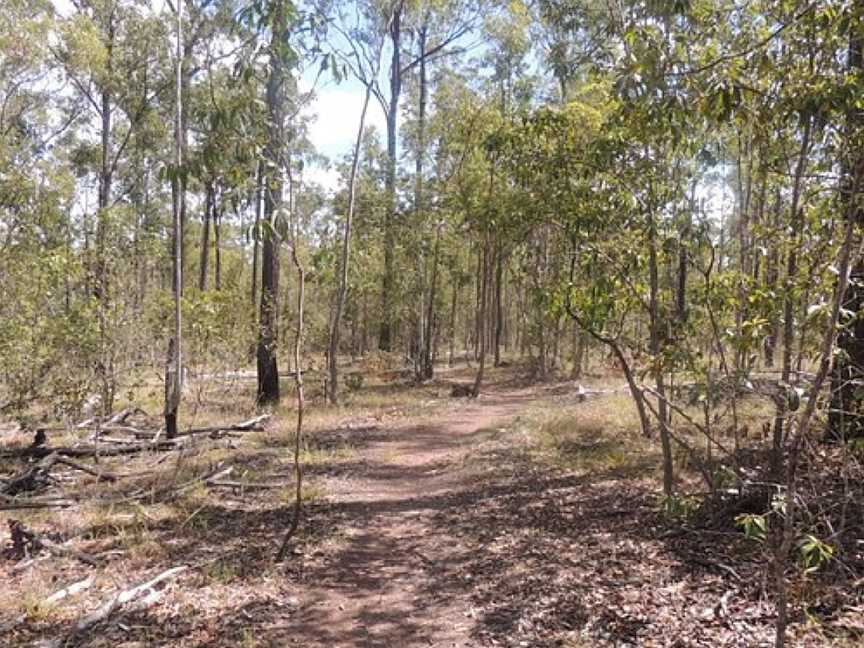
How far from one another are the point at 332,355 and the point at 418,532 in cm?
1026

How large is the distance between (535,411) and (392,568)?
885cm

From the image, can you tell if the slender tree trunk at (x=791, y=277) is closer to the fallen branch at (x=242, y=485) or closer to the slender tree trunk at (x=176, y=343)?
the fallen branch at (x=242, y=485)

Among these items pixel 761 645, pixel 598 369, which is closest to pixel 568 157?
pixel 761 645

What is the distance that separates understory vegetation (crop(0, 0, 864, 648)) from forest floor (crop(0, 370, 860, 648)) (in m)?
0.04

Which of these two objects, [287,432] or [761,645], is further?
[287,432]

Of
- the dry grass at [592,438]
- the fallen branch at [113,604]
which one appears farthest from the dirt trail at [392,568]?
the dry grass at [592,438]

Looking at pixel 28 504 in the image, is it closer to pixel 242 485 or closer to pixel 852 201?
pixel 242 485

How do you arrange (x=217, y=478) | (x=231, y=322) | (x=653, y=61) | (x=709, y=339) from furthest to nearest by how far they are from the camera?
(x=231, y=322)
(x=217, y=478)
(x=709, y=339)
(x=653, y=61)

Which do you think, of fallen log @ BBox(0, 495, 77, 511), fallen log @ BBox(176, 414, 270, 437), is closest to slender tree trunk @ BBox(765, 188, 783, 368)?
fallen log @ BBox(0, 495, 77, 511)

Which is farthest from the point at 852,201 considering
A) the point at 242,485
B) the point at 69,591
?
the point at 242,485

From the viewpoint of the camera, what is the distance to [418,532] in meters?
7.25

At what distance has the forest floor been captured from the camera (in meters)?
4.79

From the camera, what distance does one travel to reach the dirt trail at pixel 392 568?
16.4 ft

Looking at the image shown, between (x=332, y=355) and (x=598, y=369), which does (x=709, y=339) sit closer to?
(x=332, y=355)
